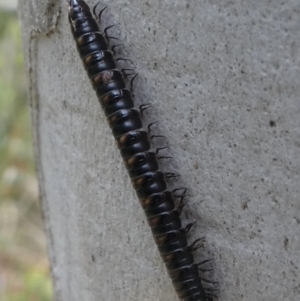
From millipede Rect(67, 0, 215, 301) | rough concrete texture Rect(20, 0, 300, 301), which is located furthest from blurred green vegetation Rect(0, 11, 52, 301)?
millipede Rect(67, 0, 215, 301)

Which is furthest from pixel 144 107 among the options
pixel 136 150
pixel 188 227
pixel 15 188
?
pixel 15 188

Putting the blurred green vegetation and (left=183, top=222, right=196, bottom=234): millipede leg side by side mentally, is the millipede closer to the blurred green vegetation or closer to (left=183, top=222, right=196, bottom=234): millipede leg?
(left=183, top=222, right=196, bottom=234): millipede leg

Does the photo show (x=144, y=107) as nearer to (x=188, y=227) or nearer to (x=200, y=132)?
(x=200, y=132)

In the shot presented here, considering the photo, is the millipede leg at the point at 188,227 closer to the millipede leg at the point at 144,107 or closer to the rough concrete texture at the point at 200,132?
the rough concrete texture at the point at 200,132

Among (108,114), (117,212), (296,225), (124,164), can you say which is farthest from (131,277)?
(296,225)

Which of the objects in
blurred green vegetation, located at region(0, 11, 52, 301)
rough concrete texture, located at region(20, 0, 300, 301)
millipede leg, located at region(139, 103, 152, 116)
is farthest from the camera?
blurred green vegetation, located at region(0, 11, 52, 301)
